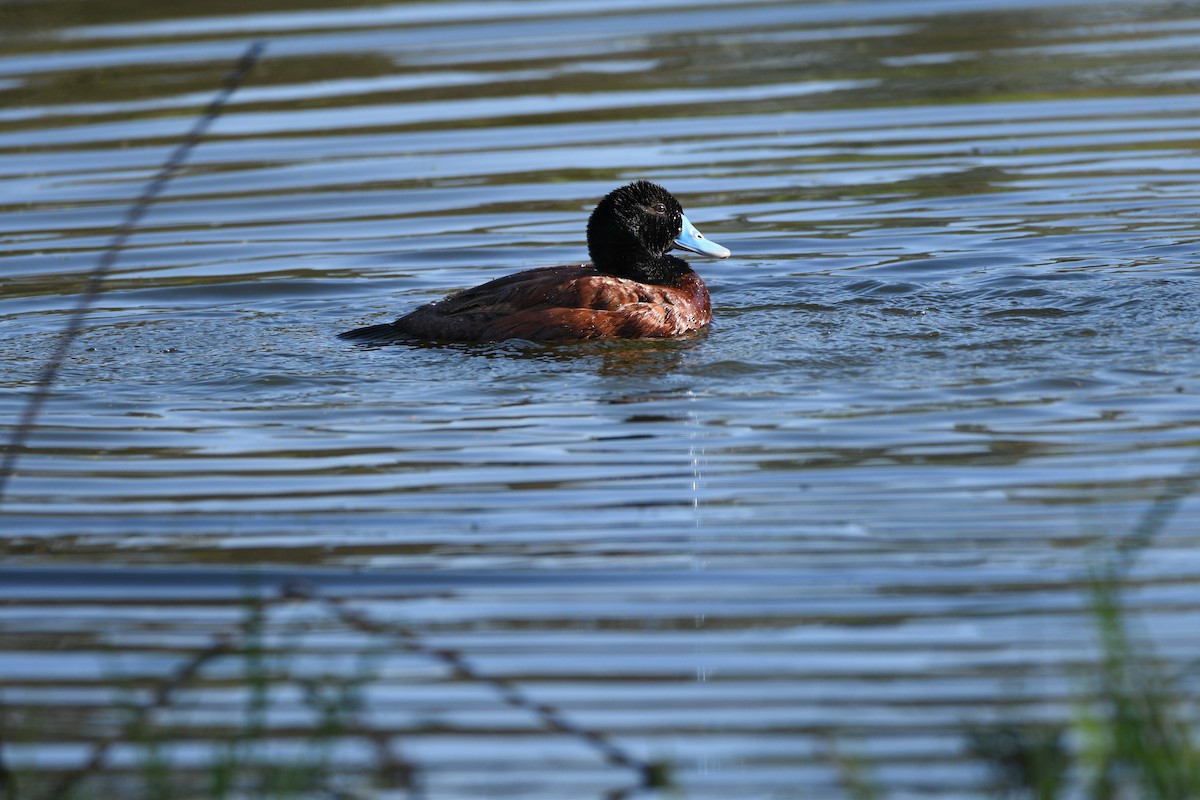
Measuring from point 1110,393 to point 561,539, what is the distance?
8.44 ft

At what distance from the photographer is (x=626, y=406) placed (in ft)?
24.5

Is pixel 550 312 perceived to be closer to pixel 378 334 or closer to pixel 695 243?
pixel 378 334

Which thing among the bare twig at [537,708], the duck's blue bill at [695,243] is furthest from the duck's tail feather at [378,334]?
the bare twig at [537,708]

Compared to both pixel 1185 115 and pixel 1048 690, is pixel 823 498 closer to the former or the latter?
pixel 1048 690

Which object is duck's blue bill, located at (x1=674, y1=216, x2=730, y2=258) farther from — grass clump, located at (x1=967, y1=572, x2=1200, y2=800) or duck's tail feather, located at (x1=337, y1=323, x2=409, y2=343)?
grass clump, located at (x1=967, y1=572, x2=1200, y2=800)

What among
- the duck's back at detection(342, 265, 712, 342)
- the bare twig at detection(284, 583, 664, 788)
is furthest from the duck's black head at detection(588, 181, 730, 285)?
the bare twig at detection(284, 583, 664, 788)

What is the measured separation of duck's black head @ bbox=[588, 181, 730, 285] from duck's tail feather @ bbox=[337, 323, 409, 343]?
47.8 inches

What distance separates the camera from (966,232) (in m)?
10.7

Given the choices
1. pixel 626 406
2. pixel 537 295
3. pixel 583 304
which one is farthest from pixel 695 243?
pixel 626 406

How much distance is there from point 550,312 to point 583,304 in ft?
0.64

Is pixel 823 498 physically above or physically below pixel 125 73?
below

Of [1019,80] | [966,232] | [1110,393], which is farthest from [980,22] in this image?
[1110,393]

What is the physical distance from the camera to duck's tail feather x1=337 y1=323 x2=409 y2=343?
29.0 feet

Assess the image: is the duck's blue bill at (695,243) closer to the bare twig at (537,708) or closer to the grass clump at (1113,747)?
the bare twig at (537,708)
